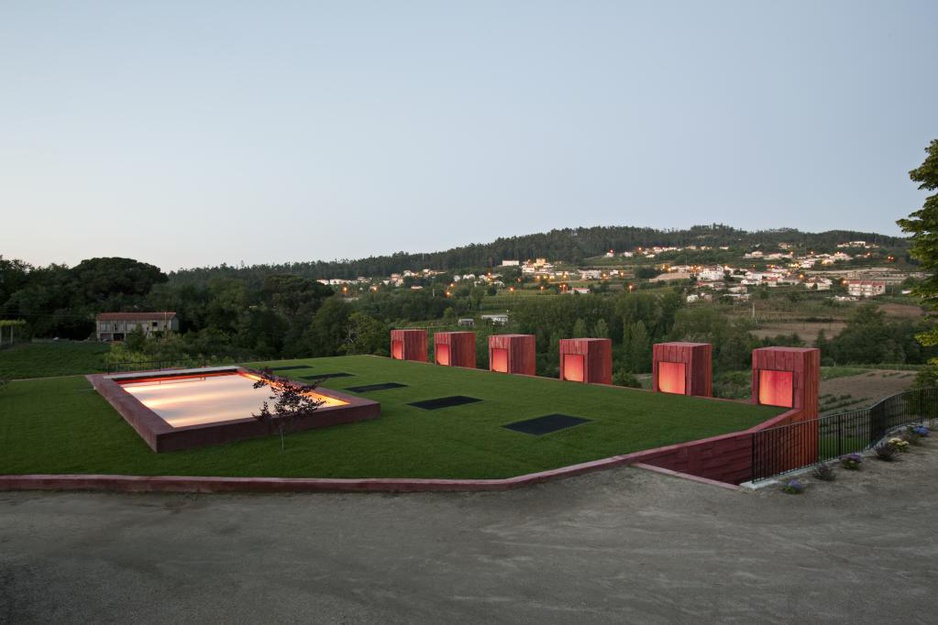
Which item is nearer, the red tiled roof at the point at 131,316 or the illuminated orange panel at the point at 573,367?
the illuminated orange panel at the point at 573,367

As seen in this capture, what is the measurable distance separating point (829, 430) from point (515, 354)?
10.4 meters

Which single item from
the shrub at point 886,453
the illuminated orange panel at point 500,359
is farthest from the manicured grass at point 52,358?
the shrub at point 886,453

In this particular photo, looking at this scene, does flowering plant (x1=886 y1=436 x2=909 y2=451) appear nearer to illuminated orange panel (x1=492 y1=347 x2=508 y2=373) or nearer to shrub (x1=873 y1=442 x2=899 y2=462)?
shrub (x1=873 y1=442 x2=899 y2=462)

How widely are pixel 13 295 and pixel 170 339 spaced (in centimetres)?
3144

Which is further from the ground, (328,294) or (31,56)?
(31,56)

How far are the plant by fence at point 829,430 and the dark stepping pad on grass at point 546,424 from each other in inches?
128

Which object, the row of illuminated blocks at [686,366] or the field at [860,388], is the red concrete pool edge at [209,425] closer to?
the row of illuminated blocks at [686,366]

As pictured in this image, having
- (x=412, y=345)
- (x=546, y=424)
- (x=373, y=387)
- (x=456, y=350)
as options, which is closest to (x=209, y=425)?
(x=546, y=424)

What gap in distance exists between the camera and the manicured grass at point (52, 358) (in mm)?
40312

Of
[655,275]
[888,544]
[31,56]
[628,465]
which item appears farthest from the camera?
[655,275]

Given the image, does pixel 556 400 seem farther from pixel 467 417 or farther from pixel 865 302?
pixel 865 302

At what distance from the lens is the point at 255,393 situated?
596 inches

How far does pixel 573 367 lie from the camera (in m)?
16.9

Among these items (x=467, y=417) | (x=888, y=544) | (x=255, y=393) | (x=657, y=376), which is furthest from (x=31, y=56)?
(x=888, y=544)
